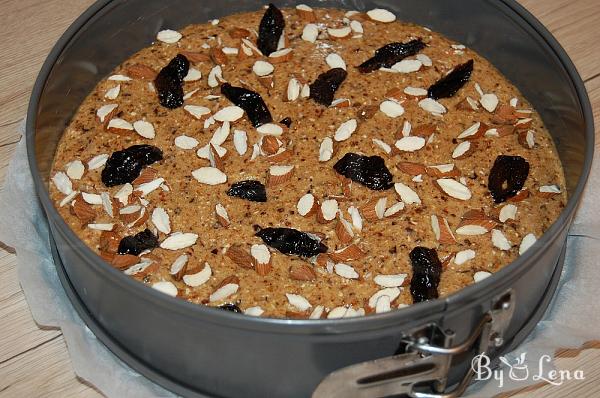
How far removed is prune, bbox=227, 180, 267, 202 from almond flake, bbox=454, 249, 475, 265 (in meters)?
0.27

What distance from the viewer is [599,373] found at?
120cm

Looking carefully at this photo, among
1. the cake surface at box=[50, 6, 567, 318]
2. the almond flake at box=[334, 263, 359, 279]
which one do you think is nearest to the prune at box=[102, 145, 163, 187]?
the cake surface at box=[50, 6, 567, 318]

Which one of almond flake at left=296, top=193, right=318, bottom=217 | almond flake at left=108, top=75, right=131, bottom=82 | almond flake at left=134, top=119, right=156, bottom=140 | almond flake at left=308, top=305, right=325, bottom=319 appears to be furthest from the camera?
almond flake at left=108, top=75, right=131, bottom=82

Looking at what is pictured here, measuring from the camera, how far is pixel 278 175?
50.6 inches

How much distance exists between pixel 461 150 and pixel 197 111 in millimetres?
398

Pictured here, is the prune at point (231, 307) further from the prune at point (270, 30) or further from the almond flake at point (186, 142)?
the prune at point (270, 30)

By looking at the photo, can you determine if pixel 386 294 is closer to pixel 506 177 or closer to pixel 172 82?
pixel 506 177

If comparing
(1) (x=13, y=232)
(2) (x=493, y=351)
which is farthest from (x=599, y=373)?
(1) (x=13, y=232)

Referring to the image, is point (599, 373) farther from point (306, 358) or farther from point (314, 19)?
point (314, 19)

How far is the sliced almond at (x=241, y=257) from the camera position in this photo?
1.19m

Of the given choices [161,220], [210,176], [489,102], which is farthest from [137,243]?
[489,102]

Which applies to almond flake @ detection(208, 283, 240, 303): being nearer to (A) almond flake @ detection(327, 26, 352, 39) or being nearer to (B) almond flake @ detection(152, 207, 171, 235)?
(B) almond flake @ detection(152, 207, 171, 235)

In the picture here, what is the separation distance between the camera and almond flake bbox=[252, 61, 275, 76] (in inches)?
57.0

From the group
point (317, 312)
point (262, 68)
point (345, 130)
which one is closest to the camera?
point (317, 312)
